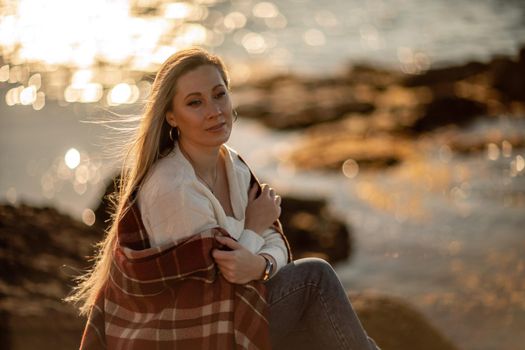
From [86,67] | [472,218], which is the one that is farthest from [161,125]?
[86,67]

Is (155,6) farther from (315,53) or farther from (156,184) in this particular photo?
(156,184)

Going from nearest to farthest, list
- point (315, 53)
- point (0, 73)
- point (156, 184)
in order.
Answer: point (156, 184), point (0, 73), point (315, 53)

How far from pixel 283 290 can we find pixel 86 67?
12.0 meters

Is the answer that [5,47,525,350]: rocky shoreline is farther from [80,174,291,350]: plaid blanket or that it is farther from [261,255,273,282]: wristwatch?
[261,255,273,282]: wristwatch

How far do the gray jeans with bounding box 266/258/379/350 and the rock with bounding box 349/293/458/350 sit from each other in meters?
1.46

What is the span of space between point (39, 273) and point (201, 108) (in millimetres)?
2395

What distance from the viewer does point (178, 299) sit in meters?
3.09

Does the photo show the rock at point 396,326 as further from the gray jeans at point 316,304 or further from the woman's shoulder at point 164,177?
the woman's shoulder at point 164,177

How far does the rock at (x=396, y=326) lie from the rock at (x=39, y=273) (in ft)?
5.10

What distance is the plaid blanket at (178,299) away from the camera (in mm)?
3043

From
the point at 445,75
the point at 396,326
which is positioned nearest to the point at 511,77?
the point at 445,75

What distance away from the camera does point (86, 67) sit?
14.7 meters

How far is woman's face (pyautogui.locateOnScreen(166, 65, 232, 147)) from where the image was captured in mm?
3229

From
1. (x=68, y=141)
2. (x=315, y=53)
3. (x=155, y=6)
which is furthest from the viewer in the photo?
(x=155, y=6)
